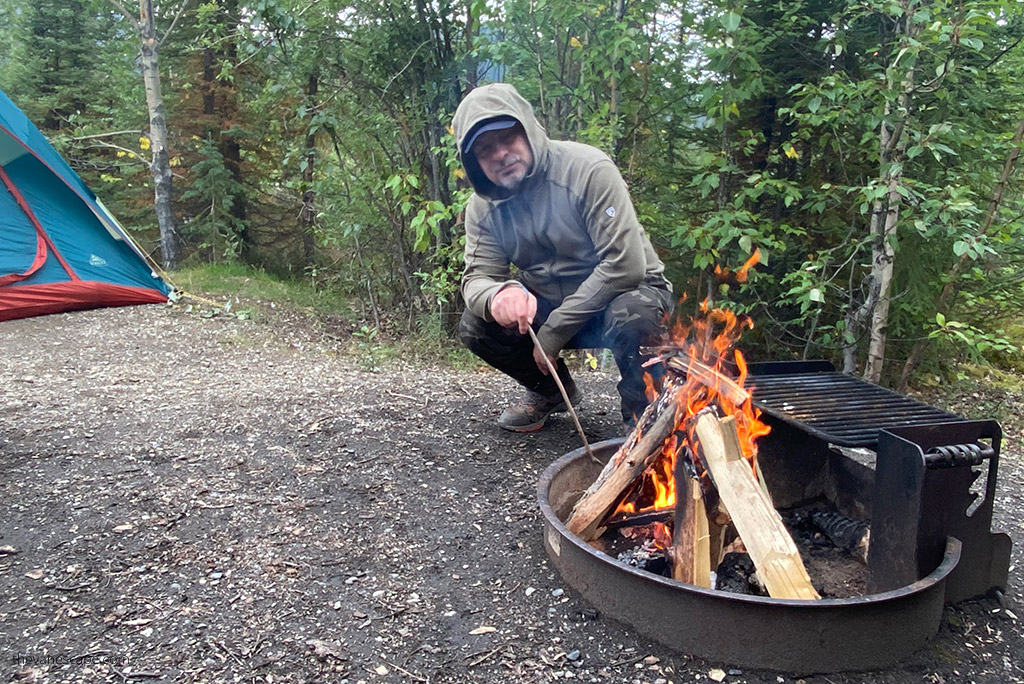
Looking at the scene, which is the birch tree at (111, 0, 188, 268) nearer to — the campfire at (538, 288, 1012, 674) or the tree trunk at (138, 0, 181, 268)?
the tree trunk at (138, 0, 181, 268)

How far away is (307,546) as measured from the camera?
2.47 m

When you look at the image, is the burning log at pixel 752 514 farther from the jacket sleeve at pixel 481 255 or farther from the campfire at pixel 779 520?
the jacket sleeve at pixel 481 255

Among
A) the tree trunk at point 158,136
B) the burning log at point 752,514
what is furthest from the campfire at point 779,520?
A: the tree trunk at point 158,136

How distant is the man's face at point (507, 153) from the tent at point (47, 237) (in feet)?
12.9

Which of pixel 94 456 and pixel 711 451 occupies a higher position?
pixel 711 451

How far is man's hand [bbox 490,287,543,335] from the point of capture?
2869 millimetres

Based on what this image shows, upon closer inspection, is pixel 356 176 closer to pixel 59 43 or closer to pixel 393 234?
pixel 393 234

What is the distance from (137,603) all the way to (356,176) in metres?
4.46

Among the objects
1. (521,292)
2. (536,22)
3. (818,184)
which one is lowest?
(521,292)

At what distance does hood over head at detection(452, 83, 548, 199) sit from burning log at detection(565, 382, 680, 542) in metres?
1.23

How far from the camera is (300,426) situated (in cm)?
358

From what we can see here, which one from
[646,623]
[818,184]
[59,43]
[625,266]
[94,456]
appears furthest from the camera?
[59,43]

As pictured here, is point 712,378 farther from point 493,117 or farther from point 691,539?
point 493,117

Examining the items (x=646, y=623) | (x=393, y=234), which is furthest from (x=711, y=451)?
(x=393, y=234)
